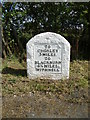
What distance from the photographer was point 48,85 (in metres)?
4.29

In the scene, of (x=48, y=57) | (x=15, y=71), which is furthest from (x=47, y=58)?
(x=15, y=71)

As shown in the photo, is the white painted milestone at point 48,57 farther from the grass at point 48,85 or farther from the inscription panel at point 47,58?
the grass at point 48,85

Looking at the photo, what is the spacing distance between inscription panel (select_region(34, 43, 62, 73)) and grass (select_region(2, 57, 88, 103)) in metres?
0.30

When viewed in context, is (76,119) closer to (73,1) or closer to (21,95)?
(21,95)

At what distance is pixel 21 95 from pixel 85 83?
5.08 feet

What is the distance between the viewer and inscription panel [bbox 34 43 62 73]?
15.2 feet

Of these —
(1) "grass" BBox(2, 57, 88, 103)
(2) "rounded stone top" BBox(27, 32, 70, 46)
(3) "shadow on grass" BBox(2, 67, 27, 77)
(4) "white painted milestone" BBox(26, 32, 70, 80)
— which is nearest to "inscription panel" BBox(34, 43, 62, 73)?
(4) "white painted milestone" BBox(26, 32, 70, 80)

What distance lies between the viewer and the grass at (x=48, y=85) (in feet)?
12.9

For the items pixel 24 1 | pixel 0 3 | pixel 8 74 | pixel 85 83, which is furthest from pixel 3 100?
pixel 24 1

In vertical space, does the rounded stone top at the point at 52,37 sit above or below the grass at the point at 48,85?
above

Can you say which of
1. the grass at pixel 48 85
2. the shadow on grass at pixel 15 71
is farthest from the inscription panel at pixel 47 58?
the shadow on grass at pixel 15 71

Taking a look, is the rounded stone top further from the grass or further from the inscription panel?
the grass

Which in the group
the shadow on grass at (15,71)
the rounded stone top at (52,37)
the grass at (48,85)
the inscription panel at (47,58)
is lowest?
the grass at (48,85)

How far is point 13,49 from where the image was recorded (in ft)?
22.3
